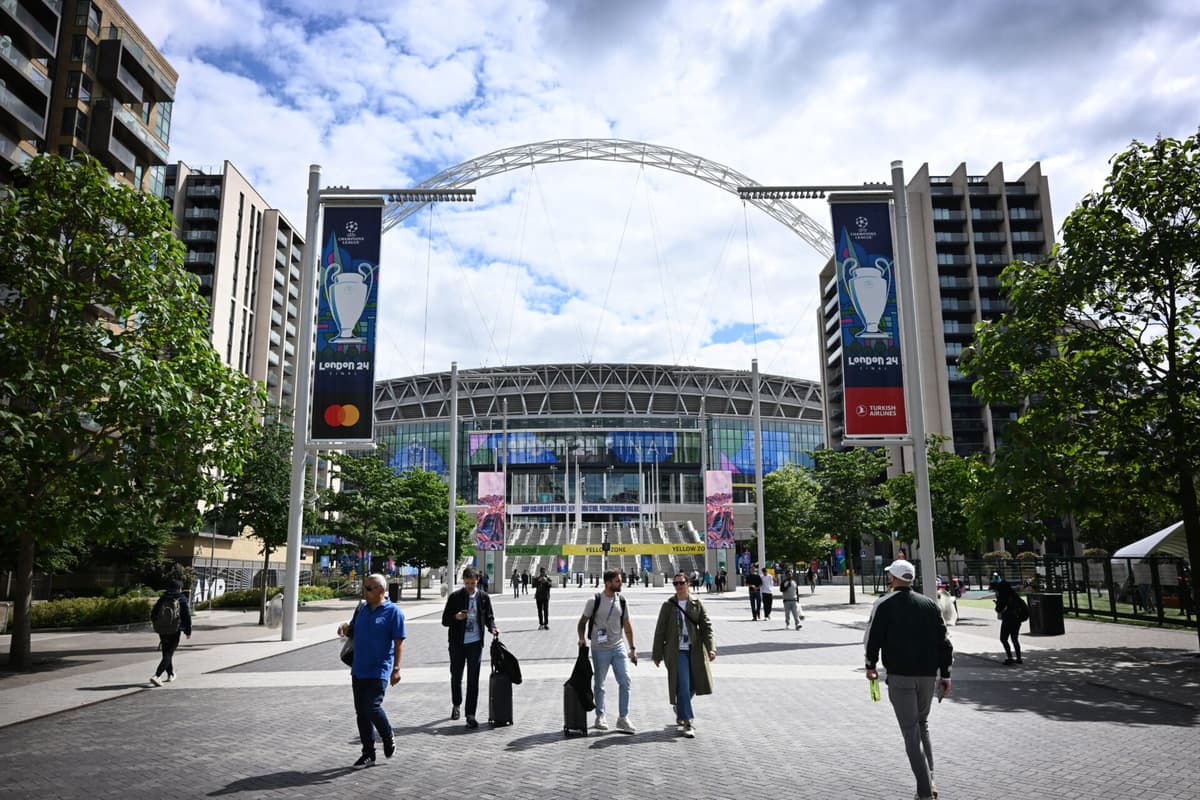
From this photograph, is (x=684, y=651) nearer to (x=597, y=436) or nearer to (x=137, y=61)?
(x=137, y=61)

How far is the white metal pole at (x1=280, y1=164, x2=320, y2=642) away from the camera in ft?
71.0

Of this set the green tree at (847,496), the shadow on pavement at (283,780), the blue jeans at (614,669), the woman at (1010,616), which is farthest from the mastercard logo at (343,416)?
the green tree at (847,496)

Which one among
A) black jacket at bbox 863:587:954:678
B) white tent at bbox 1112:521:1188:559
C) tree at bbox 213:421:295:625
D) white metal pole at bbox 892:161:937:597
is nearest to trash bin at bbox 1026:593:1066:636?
white metal pole at bbox 892:161:937:597

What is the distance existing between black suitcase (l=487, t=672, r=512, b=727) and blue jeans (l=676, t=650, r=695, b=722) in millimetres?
2055

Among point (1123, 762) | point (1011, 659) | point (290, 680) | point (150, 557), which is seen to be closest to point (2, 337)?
point (290, 680)

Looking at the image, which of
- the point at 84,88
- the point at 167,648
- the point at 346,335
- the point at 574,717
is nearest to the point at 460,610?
the point at 574,717

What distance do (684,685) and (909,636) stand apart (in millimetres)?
3516

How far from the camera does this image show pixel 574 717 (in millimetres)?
9797

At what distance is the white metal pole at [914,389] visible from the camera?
58.1 feet

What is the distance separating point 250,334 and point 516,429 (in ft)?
133

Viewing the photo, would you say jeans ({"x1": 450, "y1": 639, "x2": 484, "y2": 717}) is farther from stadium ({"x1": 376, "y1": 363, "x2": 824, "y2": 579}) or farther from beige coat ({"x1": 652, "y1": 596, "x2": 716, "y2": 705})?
stadium ({"x1": 376, "y1": 363, "x2": 824, "y2": 579})

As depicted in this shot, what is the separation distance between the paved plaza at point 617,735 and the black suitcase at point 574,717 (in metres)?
0.17

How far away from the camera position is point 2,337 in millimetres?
16234

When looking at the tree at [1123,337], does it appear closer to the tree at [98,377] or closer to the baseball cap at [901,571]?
the baseball cap at [901,571]
